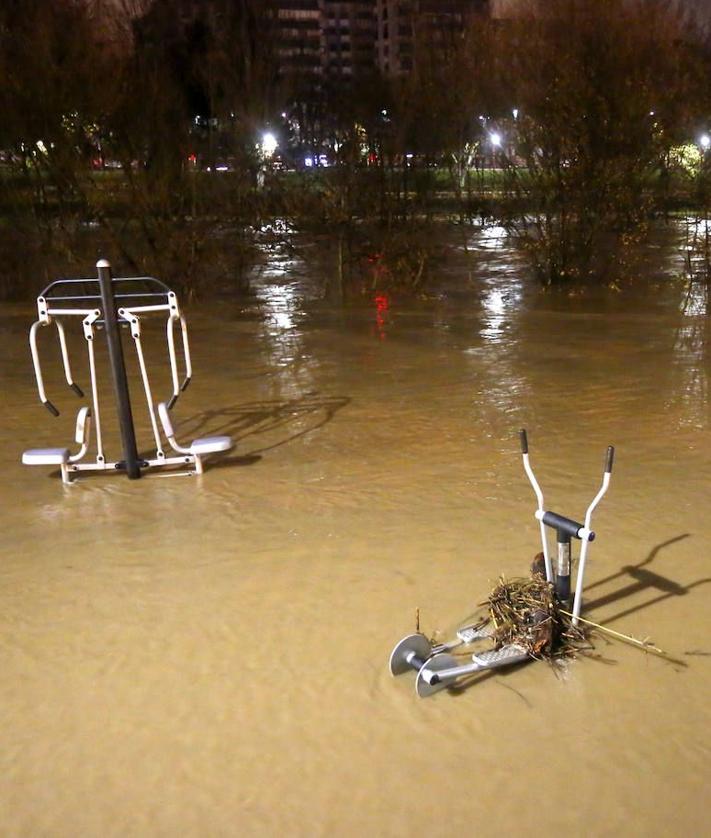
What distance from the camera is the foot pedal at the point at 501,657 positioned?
3947mm

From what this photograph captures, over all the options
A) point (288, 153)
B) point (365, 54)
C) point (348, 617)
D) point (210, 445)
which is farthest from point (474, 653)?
point (365, 54)

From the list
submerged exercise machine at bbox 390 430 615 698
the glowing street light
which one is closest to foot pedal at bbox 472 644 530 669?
submerged exercise machine at bbox 390 430 615 698

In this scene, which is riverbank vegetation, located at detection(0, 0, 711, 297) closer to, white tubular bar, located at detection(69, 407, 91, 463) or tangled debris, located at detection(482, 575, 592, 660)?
white tubular bar, located at detection(69, 407, 91, 463)

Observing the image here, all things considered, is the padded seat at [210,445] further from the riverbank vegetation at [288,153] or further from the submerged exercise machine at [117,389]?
the riverbank vegetation at [288,153]

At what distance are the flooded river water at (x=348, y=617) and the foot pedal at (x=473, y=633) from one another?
212 millimetres

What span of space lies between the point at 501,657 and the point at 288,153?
755 inches

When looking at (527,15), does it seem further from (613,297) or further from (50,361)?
(50,361)

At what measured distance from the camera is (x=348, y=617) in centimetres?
454

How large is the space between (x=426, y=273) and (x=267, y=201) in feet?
12.0

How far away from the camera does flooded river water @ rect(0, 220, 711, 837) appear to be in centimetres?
335

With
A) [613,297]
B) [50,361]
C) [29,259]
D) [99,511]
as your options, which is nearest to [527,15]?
[613,297]

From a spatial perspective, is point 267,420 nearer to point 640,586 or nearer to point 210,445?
point 210,445

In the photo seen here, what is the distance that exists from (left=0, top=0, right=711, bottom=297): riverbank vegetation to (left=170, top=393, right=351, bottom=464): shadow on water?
775cm

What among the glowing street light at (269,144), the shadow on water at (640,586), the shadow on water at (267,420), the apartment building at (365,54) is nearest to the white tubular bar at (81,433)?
the shadow on water at (267,420)
